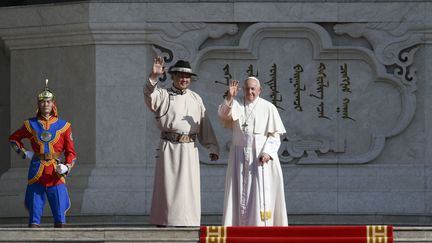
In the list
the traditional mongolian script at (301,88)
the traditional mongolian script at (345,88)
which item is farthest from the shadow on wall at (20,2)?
the traditional mongolian script at (345,88)

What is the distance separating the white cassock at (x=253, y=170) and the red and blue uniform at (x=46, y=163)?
5.60 feet

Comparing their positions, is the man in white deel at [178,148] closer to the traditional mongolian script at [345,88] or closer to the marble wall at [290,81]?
the marble wall at [290,81]

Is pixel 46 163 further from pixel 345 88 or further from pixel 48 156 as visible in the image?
pixel 345 88

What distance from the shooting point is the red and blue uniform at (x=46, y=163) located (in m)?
20.2

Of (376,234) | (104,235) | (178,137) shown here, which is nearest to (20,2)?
(178,137)

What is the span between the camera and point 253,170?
19906mm

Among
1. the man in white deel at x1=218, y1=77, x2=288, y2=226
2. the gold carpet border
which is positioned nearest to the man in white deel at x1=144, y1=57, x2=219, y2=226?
the man in white deel at x1=218, y1=77, x2=288, y2=226

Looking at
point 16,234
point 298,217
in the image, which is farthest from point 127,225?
point 16,234

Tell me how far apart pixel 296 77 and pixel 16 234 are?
20.6ft

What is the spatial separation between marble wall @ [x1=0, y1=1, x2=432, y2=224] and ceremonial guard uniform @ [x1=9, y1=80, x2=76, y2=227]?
10.1 feet

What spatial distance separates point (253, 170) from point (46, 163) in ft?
7.07

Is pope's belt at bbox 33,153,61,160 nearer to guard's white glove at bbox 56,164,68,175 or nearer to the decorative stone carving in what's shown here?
guard's white glove at bbox 56,164,68,175

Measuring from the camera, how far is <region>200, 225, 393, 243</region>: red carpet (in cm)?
1803

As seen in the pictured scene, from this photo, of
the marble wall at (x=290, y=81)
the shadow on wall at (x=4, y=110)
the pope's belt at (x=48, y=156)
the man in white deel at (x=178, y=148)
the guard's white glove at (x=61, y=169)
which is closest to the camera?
the man in white deel at (x=178, y=148)
